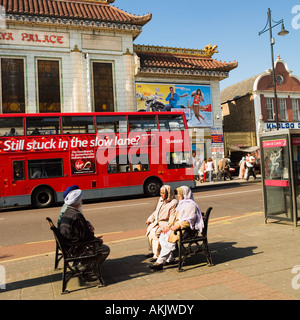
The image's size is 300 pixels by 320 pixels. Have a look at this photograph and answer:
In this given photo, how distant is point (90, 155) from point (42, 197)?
9.05ft

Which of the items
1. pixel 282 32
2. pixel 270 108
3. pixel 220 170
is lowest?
pixel 220 170

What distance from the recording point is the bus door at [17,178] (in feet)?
45.3

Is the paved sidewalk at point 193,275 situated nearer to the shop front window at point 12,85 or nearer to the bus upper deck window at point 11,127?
the bus upper deck window at point 11,127

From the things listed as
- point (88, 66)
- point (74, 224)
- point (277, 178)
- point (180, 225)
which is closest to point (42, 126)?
point (88, 66)

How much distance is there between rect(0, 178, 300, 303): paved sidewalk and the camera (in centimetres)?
406

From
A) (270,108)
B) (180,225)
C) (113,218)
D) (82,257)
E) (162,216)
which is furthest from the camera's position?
(270,108)

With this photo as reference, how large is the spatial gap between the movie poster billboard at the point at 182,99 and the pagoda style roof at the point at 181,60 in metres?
1.22

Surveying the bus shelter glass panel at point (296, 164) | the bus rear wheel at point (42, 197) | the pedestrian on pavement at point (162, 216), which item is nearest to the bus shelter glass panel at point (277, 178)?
the bus shelter glass panel at point (296, 164)

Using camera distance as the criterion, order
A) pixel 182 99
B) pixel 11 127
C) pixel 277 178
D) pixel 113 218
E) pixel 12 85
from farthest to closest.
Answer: pixel 182 99 → pixel 12 85 → pixel 11 127 → pixel 113 218 → pixel 277 178

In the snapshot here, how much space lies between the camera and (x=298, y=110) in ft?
95.7

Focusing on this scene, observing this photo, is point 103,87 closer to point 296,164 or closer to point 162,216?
point 296,164

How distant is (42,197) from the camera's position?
1427 cm

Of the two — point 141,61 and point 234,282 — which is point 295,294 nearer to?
point 234,282

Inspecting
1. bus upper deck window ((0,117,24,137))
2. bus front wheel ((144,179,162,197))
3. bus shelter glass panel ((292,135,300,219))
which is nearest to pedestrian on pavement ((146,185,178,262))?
bus shelter glass panel ((292,135,300,219))
